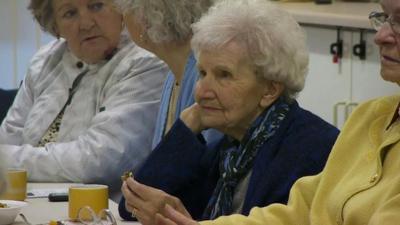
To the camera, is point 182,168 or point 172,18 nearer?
point 182,168

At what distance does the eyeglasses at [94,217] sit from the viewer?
2.31 m

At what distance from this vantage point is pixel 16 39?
522 centimetres

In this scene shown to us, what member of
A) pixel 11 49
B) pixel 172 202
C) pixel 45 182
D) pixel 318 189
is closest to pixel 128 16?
pixel 45 182

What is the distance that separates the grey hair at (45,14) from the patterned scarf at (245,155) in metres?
1.33

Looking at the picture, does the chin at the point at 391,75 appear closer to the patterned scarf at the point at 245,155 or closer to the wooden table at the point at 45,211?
the patterned scarf at the point at 245,155

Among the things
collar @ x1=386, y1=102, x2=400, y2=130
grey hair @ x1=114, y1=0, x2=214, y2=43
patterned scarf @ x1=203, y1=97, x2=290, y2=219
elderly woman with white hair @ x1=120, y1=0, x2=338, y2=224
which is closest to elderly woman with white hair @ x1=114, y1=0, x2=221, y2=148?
grey hair @ x1=114, y1=0, x2=214, y2=43

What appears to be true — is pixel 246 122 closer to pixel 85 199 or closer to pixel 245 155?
pixel 245 155

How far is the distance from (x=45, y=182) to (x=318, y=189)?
127cm

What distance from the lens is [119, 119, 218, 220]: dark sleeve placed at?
2539 mm

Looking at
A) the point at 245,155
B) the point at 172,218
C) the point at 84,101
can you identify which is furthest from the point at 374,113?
the point at 84,101

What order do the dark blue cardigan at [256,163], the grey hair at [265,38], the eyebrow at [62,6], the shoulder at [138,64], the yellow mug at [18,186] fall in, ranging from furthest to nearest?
the eyebrow at [62,6]
the shoulder at [138,64]
the yellow mug at [18,186]
the grey hair at [265,38]
the dark blue cardigan at [256,163]

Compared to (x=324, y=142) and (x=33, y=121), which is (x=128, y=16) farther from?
(x=324, y=142)

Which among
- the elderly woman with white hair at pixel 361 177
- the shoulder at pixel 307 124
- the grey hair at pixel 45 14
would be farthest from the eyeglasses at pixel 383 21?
the grey hair at pixel 45 14

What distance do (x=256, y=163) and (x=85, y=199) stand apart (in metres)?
0.45
